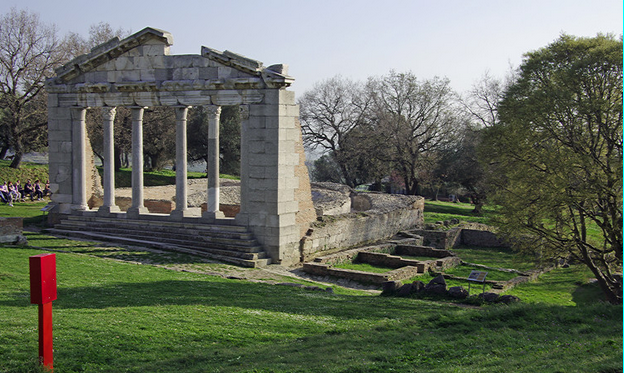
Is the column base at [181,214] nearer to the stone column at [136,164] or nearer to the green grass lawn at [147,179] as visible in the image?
the stone column at [136,164]

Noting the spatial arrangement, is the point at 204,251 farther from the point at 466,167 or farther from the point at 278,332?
the point at 466,167

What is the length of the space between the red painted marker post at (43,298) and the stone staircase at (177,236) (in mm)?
11873

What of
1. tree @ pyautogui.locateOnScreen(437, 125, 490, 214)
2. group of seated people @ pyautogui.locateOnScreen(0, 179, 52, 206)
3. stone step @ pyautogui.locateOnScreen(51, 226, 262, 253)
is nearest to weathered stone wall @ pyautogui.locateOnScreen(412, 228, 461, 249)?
stone step @ pyautogui.locateOnScreen(51, 226, 262, 253)

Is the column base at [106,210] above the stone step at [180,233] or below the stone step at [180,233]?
above

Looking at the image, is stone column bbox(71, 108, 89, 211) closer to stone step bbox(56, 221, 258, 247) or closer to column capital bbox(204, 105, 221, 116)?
stone step bbox(56, 221, 258, 247)

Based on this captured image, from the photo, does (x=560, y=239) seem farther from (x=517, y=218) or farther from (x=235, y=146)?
(x=235, y=146)

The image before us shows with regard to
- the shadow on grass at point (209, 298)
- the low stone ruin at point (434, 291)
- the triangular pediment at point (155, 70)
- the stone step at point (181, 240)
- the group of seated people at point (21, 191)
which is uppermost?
the triangular pediment at point (155, 70)

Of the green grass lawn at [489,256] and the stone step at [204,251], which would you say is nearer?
the stone step at [204,251]

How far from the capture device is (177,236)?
2084 cm

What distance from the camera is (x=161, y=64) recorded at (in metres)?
21.5

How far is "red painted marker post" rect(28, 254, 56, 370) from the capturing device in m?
6.81

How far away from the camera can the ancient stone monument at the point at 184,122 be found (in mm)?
19922

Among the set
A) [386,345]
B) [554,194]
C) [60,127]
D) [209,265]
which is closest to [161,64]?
[60,127]

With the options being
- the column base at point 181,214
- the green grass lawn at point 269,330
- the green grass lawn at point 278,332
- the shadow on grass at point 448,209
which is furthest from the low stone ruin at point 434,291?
the shadow on grass at point 448,209
